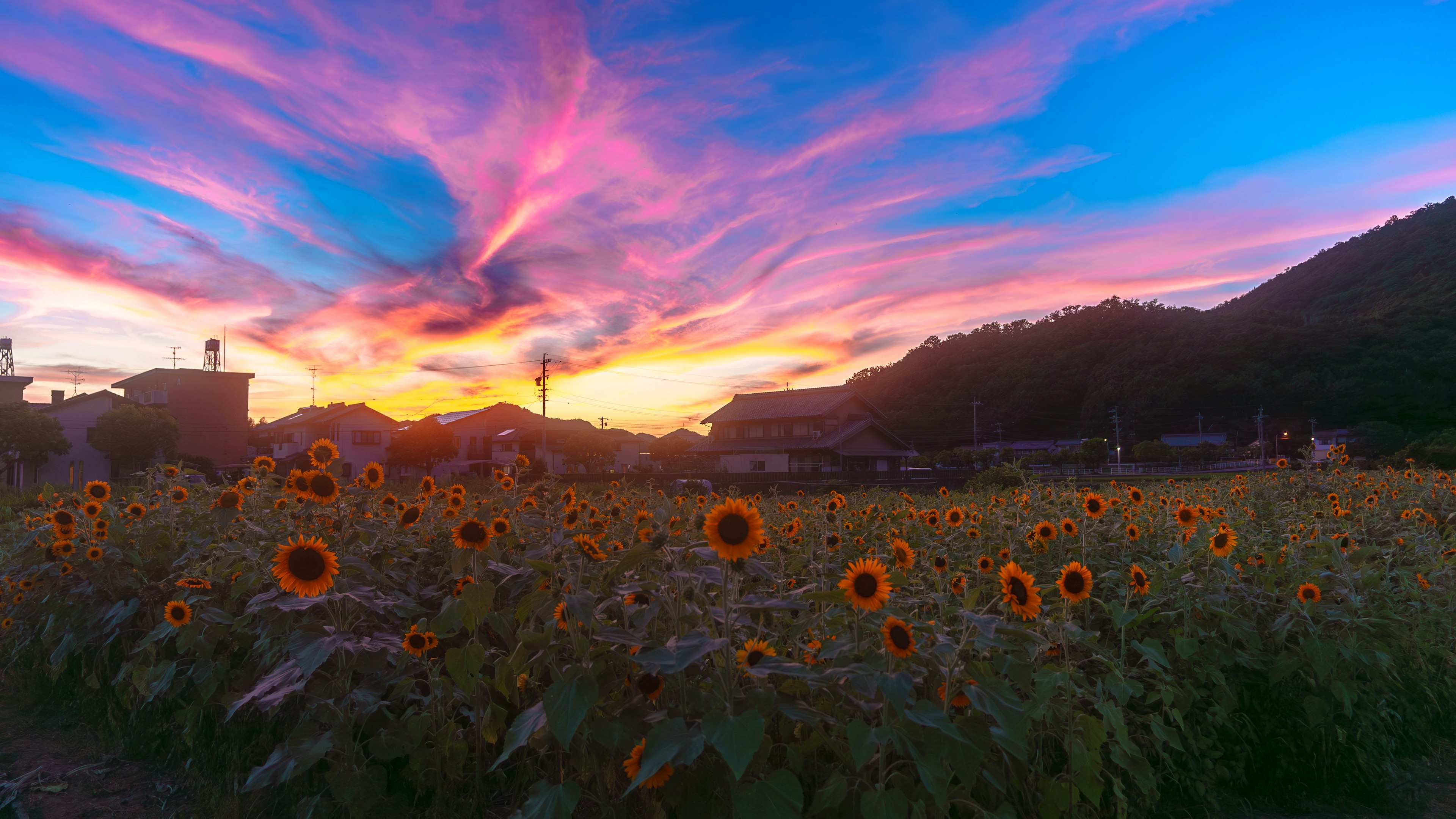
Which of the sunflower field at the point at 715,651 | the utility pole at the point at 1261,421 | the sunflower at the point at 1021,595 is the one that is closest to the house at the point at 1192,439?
the utility pole at the point at 1261,421

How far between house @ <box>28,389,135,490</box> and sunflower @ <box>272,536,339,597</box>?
5313cm

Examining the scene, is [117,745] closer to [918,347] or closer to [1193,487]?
[1193,487]

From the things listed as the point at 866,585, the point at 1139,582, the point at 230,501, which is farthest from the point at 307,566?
the point at 1139,582

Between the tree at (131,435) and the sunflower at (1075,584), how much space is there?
176 ft

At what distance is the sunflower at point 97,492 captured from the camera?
4.67 meters

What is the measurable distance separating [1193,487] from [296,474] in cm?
841

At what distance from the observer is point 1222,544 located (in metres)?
3.29

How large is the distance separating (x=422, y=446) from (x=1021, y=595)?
51331 millimetres

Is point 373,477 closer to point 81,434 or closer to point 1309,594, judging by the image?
point 1309,594

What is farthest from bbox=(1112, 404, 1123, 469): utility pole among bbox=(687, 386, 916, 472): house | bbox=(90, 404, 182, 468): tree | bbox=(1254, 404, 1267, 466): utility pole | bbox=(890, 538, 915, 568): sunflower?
bbox=(90, 404, 182, 468): tree

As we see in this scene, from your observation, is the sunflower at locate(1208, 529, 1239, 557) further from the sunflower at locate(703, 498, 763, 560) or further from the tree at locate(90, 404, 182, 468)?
the tree at locate(90, 404, 182, 468)

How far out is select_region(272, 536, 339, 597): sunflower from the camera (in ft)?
7.43

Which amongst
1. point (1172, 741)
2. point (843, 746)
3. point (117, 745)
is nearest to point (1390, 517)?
point (1172, 741)

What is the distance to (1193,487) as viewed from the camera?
7.66m
